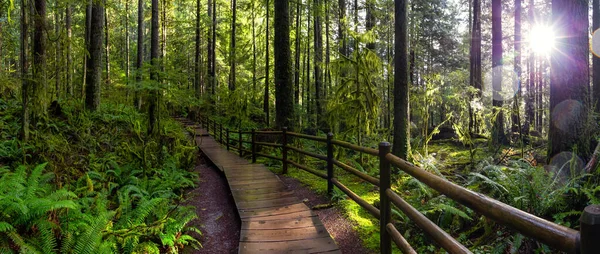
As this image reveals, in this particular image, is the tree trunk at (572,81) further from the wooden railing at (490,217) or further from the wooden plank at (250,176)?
the wooden plank at (250,176)

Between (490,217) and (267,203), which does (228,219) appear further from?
(490,217)

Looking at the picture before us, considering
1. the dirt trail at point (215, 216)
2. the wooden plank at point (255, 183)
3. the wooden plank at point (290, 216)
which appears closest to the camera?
the dirt trail at point (215, 216)

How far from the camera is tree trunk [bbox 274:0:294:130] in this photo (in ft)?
31.7

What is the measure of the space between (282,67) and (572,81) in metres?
6.95

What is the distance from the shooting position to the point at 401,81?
6977mm

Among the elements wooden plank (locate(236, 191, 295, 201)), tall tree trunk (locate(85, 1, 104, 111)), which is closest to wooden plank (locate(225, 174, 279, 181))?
wooden plank (locate(236, 191, 295, 201))

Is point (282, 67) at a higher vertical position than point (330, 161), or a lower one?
higher

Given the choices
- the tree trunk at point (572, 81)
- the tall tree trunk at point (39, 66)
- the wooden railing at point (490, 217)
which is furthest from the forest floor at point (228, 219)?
the tree trunk at point (572, 81)

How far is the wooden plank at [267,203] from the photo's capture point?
16.5 feet

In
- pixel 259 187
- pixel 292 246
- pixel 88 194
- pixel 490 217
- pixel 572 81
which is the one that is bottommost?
pixel 292 246

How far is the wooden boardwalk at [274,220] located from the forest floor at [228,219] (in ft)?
0.70

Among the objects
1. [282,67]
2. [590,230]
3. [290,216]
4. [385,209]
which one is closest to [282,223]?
[290,216]

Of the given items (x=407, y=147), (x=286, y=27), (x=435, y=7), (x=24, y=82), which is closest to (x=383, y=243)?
(x=407, y=147)

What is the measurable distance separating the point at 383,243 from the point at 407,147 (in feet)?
14.6
